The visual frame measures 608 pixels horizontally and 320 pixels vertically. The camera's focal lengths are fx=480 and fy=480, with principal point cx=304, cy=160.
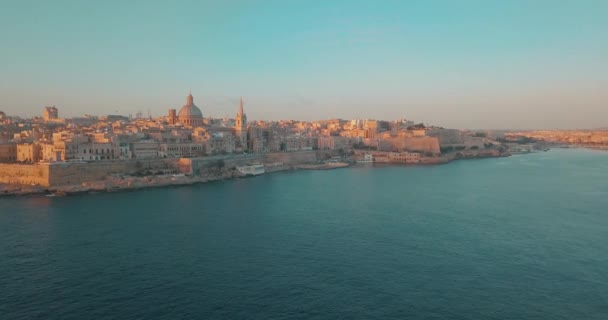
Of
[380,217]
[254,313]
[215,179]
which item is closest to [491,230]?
[380,217]

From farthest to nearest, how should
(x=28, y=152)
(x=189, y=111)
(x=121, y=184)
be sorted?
(x=189, y=111), (x=28, y=152), (x=121, y=184)

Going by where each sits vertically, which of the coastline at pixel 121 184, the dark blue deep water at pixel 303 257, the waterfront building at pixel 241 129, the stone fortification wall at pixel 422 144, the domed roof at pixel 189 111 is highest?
the domed roof at pixel 189 111

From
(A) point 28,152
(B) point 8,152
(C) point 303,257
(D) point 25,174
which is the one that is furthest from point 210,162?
(C) point 303,257

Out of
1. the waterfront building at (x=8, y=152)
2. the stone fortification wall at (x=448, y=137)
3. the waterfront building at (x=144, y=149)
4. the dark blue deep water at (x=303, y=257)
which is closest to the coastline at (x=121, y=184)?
the dark blue deep water at (x=303, y=257)

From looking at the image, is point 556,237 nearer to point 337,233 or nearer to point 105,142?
point 337,233

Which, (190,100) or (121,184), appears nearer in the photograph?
(121,184)

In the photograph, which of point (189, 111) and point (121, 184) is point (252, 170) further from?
point (189, 111)

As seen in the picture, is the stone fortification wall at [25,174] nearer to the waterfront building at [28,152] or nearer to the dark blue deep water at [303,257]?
the waterfront building at [28,152]
